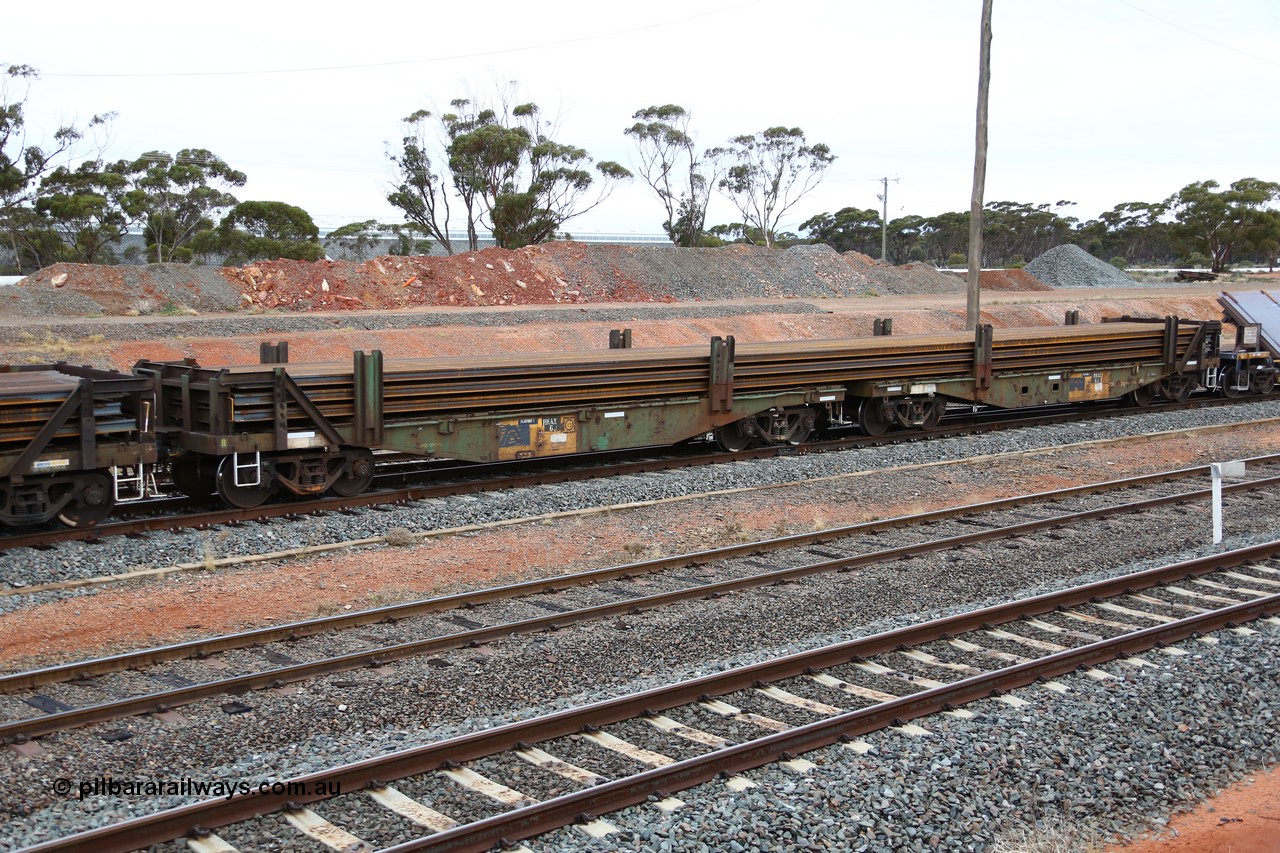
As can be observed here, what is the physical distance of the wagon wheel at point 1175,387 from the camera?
25328mm

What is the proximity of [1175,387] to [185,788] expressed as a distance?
24312 mm

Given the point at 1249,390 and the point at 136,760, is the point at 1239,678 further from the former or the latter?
the point at 1249,390

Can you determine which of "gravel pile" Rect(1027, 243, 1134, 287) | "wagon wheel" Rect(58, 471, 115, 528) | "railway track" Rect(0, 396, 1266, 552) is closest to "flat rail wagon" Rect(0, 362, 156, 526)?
"wagon wheel" Rect(58, 471, 115, 528)

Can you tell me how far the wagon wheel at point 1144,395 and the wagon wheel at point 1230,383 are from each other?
2638 mm

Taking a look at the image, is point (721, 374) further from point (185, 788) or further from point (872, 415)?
point (185, 788)

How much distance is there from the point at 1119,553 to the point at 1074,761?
5889 mm

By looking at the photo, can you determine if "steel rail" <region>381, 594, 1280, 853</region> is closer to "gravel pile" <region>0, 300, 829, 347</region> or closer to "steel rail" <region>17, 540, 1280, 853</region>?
"steel rail" <region>17, 540, 1280, 853</region>

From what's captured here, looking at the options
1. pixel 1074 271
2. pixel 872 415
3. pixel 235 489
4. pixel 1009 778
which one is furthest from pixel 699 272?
pixel 1009 778

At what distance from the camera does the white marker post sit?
1270cm

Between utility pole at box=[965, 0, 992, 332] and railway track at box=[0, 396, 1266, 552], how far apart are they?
521 centimetres

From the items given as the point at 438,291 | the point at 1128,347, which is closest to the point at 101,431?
the point at 1128,347

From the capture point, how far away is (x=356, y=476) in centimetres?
1456

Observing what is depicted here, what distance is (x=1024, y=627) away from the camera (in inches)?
380

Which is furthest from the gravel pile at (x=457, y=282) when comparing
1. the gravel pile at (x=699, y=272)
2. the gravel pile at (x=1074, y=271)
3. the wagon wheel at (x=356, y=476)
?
the wagon wheel at (x=356, y=476)
